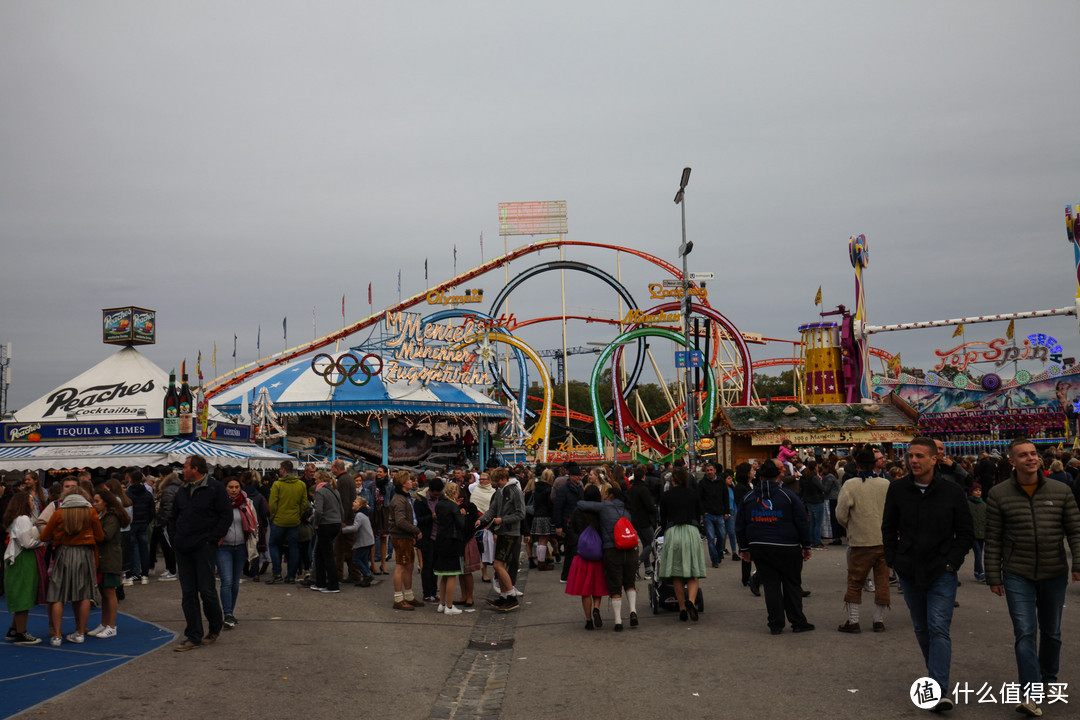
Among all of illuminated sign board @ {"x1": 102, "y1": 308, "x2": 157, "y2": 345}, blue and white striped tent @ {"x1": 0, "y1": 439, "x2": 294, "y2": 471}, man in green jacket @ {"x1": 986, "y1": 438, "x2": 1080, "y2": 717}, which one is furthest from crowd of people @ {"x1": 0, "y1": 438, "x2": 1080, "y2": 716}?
illuminated sign board @ {"x1": 102, "y1": 308, "x2": 157, "y2": 345}

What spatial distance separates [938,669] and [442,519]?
20.1ft

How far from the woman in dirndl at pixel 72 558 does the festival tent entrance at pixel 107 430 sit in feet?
47.1

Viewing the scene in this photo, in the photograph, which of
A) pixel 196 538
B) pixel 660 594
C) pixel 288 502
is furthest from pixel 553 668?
pixel 288 502

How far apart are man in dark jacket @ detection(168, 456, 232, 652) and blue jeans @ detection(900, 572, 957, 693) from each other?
5.69 m

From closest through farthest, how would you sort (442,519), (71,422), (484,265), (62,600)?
(62,600)
(442,519)
(71,422)
(484,265)

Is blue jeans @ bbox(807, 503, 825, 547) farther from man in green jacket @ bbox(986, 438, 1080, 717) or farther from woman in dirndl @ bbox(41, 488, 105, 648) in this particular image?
woman in dirndl @ bbox(41, 488, 105, 648)

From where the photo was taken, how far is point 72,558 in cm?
821

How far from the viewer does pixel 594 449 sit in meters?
42.2

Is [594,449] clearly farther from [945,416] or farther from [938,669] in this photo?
[938,669]

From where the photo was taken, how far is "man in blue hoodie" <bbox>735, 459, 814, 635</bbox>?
8344mm

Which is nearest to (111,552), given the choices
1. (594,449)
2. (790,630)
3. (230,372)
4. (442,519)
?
(442,519)

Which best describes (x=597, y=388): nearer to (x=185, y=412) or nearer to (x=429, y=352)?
(x=429, y=352)

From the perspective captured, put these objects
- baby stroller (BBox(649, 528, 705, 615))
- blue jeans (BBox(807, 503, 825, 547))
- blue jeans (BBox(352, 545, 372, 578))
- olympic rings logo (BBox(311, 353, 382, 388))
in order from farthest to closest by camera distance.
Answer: olympic rings logo (BBox(311, 353, 382, 388))
blue jeans (BBox(807, 503, 825, 547))
blue jeans (BBox(352, 545, 372, 578))
baby stroller (BBox(649, 528, 705, 615))

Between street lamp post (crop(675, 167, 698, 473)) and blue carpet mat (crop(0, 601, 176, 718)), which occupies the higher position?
street lamp post (crop(675, 167, 698, 473))
